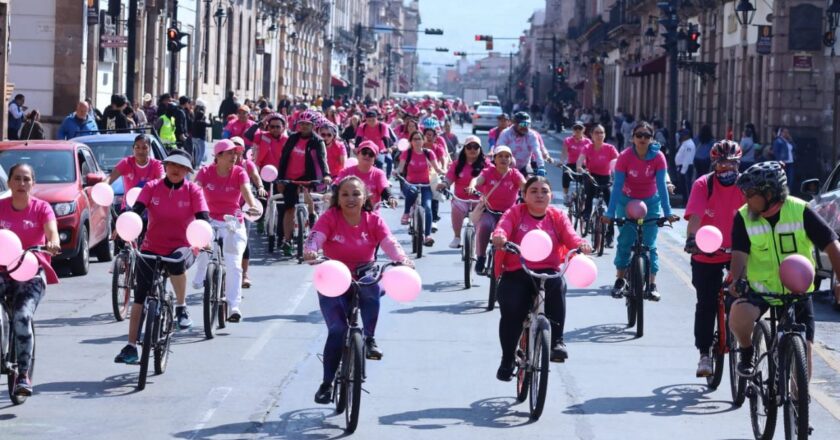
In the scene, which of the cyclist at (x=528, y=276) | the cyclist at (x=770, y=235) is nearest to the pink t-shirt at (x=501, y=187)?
the cyclist at (x=528, y=276)

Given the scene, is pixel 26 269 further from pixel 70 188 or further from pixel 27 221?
pixel 70 188

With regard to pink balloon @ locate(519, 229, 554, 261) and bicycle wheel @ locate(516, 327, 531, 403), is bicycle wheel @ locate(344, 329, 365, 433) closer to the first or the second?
pink balloon @ locate(519, 229, 554, 261)

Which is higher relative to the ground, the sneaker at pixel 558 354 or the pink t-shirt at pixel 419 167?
the pink t-shirt at pixel 419 167

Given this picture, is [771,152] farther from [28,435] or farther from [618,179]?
[28,435]

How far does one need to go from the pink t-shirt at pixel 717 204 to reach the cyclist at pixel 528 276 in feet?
4.40

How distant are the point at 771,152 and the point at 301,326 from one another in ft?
68.5

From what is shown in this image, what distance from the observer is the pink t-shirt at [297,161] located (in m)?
19.6

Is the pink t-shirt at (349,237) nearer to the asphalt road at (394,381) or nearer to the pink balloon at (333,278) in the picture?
the pink balloon at (333,278)

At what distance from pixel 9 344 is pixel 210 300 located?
310 centimetres

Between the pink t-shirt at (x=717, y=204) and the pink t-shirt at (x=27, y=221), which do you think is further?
the pink t-shirt at (x=717, y=204)

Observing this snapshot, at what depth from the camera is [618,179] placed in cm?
1516

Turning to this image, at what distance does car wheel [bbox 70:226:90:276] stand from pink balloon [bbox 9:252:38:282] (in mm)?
7500

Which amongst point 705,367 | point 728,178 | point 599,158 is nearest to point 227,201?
point 728,178

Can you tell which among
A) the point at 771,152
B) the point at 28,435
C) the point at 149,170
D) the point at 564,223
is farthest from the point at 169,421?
the point at 771,152
